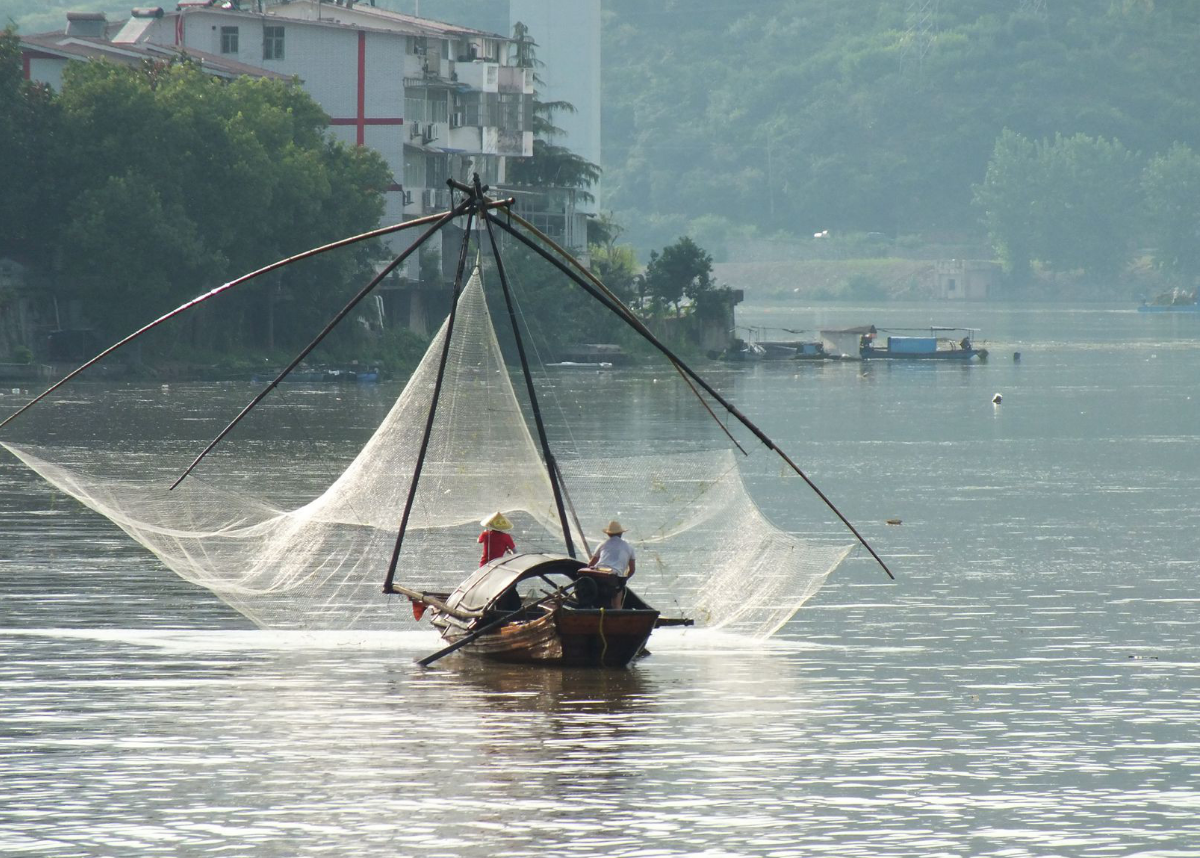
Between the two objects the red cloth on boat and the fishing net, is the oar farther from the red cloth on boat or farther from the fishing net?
the fishing net

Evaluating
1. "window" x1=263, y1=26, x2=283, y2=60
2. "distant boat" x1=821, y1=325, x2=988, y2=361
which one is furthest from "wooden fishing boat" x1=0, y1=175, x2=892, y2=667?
"distant boat" x1=821, y1=325, x2=988, y2=361

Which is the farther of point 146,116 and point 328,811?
point 146,116

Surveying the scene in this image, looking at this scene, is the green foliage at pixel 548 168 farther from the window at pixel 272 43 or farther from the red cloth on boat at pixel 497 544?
the red cloth on boat at pixel 497 544

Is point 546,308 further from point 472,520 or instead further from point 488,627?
point 488,627

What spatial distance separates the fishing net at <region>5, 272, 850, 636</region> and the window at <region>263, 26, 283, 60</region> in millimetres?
64882

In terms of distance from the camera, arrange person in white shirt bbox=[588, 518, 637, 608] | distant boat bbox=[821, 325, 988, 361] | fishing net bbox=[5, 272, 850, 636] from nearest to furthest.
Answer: person in white shirt bbox=[588, 518, 637, 608]
fishing net bbox=[5, 272, 850, 636]
distant boat bbox=[821, 325, 988, 361]

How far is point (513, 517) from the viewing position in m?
39.6

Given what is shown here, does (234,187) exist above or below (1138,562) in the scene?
above

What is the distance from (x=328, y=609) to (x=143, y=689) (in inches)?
216

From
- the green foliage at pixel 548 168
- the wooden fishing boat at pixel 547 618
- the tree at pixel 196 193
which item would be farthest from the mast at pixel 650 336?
the green foliage at pixel 548 168

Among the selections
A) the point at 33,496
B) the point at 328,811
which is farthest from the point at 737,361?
the point at 328,811

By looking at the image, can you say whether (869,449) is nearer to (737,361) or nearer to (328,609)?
(328,609)

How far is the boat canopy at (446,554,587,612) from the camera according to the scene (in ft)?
75.2

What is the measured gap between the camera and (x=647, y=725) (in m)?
21.1
